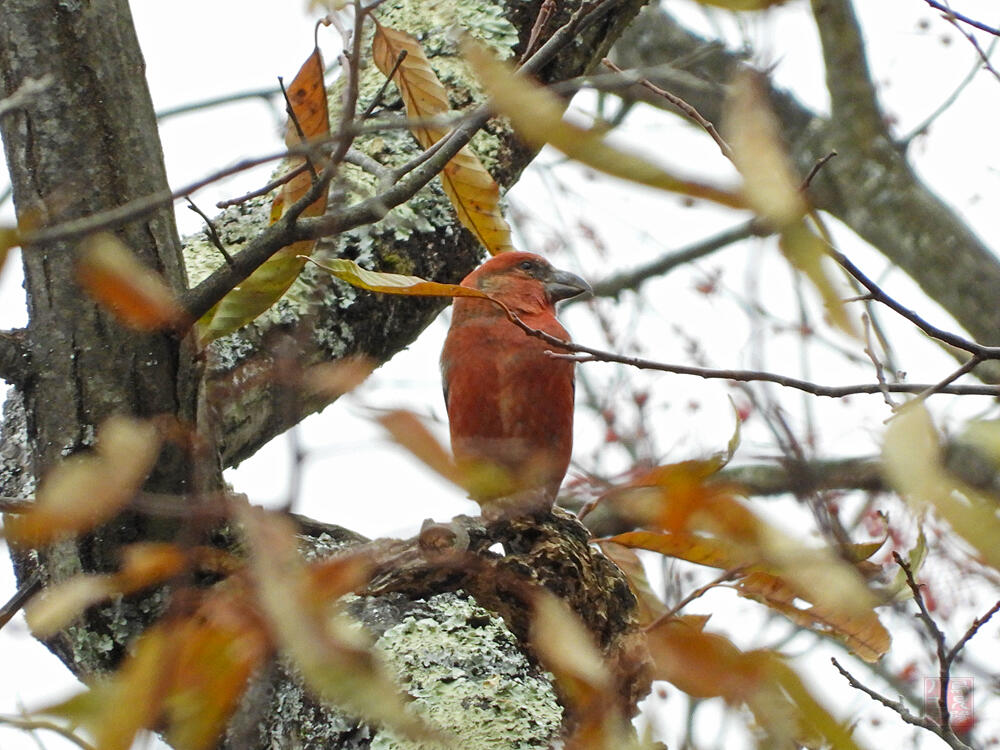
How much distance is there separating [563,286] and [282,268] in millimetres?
2326

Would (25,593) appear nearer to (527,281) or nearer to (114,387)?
(114,387)

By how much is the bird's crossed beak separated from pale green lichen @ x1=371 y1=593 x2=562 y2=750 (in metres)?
2.07

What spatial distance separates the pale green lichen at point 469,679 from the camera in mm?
1873

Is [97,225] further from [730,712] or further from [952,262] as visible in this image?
[952,262]

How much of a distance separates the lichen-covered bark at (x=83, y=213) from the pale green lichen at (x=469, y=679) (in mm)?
512

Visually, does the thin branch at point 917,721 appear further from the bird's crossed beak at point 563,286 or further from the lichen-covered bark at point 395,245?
the bird's crossed beak at point 563,286

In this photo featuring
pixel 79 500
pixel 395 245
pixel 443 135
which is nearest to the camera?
pixel 79 500

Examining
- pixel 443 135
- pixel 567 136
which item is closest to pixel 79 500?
pixel 567 136

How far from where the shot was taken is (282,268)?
6.28 feet

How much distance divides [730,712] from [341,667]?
47 cm

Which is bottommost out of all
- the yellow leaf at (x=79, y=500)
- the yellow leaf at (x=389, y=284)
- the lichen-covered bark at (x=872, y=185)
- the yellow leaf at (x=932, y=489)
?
the yellow leaf at (x=932, y=489)

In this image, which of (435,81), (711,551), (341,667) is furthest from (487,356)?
(341,667)

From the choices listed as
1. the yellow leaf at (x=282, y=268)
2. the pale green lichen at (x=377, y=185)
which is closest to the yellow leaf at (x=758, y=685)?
the yellow leaf at (x=282, y=268)

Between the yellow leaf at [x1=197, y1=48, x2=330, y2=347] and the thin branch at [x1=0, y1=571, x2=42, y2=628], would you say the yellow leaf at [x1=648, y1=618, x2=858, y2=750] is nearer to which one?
the yellow leaf at [x1=197, y1=48, x2=330, y2=347]
